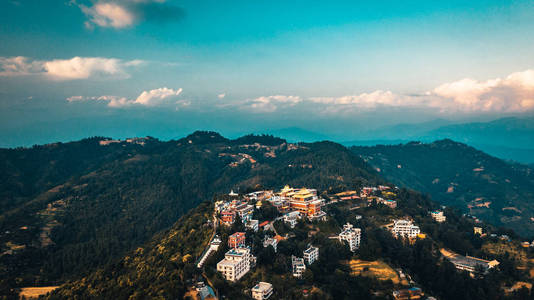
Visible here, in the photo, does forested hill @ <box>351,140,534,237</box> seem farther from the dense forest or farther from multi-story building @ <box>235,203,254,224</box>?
multi-story building @ <box>235,203,254,224</box>

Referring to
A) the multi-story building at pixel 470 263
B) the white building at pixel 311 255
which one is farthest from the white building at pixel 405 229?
the white building at pixel 311 255

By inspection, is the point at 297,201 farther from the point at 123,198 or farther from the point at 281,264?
the point at 123,198

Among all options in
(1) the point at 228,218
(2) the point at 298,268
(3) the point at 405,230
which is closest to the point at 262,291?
(2) the point at 298,268

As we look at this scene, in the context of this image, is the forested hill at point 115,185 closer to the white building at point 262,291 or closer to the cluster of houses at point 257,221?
the cluster of houses at point 257,221

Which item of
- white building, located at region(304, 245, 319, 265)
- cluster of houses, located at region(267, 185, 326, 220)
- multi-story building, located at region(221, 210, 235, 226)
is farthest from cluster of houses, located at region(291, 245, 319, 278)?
multi-story building, located at region(221, 210, 235, 226)

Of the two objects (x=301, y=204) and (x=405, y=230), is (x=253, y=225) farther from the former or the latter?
(x=405, y=230)

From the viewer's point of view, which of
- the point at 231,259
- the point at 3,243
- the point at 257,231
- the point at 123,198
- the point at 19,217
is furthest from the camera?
the point at 123,198

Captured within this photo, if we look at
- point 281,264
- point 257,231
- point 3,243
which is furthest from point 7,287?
point 281,264
